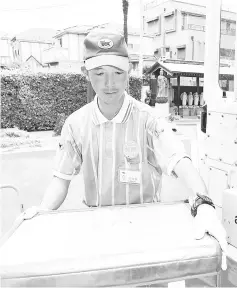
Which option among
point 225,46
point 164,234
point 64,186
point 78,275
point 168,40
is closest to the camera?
point 78,275

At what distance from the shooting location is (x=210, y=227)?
1001 mm

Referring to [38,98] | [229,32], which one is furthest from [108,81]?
[38,98]

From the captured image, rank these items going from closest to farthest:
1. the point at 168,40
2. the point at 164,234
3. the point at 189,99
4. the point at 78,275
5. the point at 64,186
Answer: the point at 78,275 → the point at 164,234 → the point at 64,186 → the point at 189,99 → the point at 168,40

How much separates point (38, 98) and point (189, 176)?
1150 centimetres

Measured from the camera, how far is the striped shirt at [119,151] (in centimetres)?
142

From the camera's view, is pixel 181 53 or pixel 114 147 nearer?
pixel 114 147

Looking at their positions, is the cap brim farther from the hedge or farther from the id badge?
the hedge

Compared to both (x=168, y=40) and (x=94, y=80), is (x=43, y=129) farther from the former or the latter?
(x=168, y=40)

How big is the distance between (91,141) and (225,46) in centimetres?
137

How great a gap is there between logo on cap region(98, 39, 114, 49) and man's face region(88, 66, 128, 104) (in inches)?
3.3

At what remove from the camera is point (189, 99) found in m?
16.8

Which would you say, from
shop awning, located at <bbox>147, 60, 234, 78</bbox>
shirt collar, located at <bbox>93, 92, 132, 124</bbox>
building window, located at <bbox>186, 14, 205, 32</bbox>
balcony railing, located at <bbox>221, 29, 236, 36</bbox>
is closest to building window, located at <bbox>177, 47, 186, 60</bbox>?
building window, located at <bbox>186, 14, 205, 32</bbox>

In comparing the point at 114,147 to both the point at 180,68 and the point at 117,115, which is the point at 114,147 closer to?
the point at 117,115

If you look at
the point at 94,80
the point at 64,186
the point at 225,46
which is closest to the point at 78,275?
the point at 64,186
